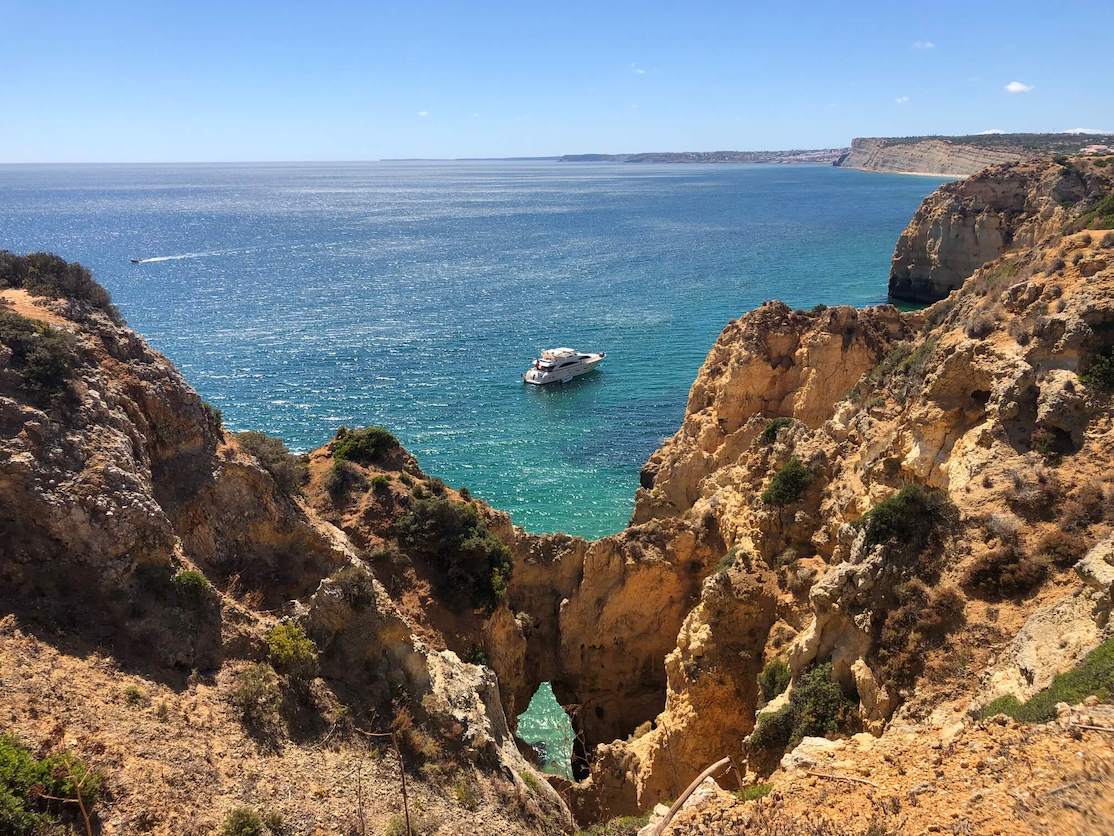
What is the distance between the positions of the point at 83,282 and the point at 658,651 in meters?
22.6

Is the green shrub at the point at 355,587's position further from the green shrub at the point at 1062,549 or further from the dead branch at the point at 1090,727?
the green shrub at the point at 1062,549

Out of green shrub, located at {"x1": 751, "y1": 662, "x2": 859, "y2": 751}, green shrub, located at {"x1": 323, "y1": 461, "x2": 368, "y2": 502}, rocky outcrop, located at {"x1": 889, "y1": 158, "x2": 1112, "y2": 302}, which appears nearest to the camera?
green shrub, located at {"x1": 751, "y1": 662, "x2": 859, "y2": 751}

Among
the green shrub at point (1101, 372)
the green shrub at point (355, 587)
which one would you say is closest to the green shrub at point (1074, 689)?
the green shrub at point (1101, 372)

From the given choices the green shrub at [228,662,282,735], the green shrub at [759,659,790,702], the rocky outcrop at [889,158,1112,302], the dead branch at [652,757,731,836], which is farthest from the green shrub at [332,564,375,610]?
the rocky outcrop at [889,158,1112,302]

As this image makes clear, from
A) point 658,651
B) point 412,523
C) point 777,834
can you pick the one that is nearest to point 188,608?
point 412,523

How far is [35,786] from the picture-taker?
9922 millimetres

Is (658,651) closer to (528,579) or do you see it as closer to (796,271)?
(528,579)

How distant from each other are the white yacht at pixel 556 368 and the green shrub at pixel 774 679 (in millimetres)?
44634

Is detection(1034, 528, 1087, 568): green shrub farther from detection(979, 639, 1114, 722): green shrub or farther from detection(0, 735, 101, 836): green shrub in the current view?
detection(0, 735, 101, 836): green shrub

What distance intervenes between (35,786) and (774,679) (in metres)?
16.1

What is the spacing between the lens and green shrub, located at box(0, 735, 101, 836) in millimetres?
9531

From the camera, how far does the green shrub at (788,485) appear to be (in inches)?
938

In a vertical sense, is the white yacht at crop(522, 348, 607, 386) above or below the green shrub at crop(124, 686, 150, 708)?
below

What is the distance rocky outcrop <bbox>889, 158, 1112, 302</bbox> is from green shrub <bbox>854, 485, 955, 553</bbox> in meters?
64.3
